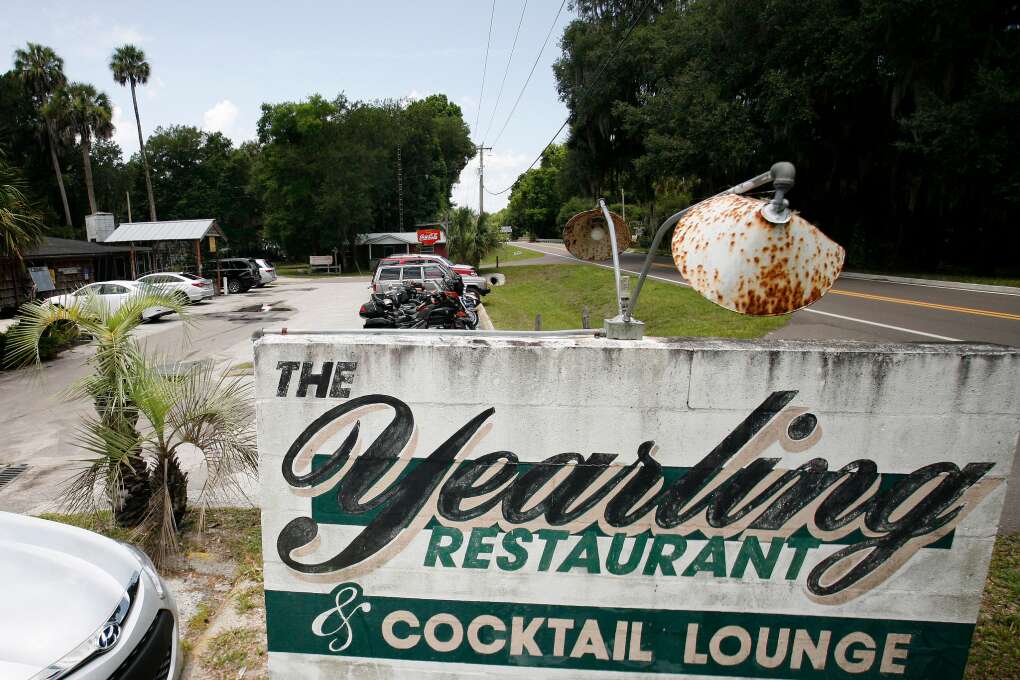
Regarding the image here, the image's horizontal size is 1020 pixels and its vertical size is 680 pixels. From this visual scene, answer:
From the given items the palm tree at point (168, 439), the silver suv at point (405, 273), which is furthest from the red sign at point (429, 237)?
the palm tree at point (168, 439)

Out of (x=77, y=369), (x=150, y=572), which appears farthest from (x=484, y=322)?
(x=150, y=572)

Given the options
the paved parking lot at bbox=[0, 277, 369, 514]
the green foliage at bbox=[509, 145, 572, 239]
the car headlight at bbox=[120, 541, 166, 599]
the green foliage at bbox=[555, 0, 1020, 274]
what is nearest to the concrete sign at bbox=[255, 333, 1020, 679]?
the car headlight at bbox=[120, 541, 166, 599]

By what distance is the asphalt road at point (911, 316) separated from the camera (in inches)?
483

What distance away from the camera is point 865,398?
3416 millimetres

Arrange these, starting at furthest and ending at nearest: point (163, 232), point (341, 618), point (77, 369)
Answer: point (163, 232)
point (77, 369)
point (341, 618)

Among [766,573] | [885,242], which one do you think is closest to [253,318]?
[766,573]

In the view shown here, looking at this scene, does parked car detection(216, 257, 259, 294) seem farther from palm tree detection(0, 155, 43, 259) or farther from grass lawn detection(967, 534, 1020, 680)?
grass lawn detection(967, 534, 1020, 680)

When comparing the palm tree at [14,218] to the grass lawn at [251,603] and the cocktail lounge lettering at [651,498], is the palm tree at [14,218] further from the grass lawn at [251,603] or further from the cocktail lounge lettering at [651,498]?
the cocktail lounge lettering at [651,498]

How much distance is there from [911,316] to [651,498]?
14169 mm

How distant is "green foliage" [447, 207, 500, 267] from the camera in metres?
36.7

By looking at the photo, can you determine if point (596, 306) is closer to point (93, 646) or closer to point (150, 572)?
point (150, 572)

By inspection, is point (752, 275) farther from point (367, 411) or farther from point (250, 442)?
point (250, 442)

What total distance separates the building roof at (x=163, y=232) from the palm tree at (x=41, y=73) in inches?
763

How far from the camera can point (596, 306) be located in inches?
817
